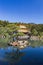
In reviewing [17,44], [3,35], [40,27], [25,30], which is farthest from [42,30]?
[17,44]

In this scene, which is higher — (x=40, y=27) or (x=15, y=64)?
(x=40, y=27)

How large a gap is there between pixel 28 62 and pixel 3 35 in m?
9.03

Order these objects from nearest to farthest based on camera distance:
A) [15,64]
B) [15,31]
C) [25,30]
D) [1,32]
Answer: [15,64] < [1,32] < [15,31] < [25,30]

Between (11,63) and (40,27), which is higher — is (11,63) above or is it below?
below

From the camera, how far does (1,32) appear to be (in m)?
14.2

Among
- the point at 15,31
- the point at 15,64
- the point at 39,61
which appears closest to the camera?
the point at 15,64

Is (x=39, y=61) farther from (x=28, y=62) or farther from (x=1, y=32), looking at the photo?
(x=1, y=32)

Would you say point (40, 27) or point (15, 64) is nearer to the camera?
point (15, 64)

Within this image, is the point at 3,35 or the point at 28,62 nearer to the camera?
the point at 28,62

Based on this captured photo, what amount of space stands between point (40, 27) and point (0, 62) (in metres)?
11.6

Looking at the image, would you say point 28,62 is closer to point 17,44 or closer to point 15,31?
point 17,44

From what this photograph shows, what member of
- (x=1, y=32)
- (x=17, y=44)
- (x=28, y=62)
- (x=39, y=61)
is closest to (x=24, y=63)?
(x=28, y=62)

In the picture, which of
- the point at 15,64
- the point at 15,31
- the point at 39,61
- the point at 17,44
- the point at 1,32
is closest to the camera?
the point at 15,64

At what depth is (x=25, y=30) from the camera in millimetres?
17719
